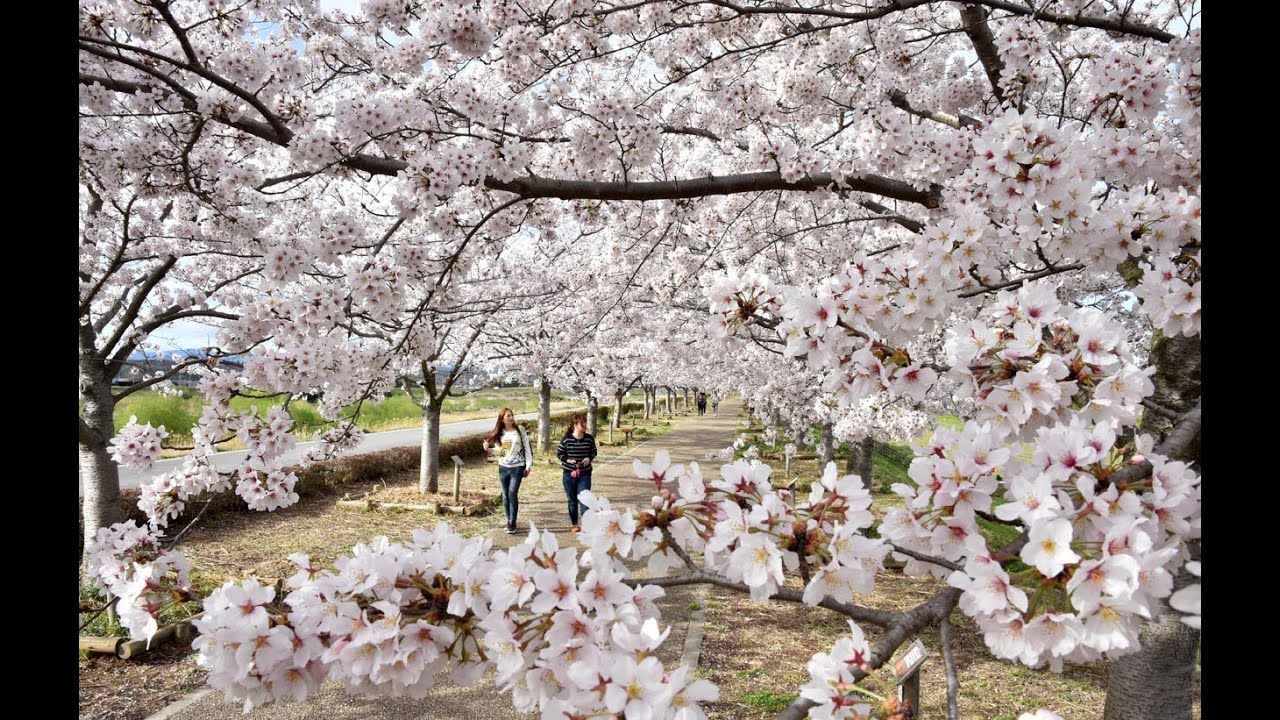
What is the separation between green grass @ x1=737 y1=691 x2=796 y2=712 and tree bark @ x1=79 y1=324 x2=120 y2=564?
190 inches

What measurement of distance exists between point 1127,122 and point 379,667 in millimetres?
3320

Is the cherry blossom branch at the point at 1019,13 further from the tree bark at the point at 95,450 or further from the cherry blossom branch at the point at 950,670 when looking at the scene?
the tree bark at the point at 95,450

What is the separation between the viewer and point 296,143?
3066mm

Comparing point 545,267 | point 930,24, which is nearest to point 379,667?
point 930,24

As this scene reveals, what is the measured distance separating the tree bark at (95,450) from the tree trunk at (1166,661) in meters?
6.48

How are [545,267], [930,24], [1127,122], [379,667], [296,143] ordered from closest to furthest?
1. [379,667]
2. [1127,122]
3. [296,143]
4. [930,24]
5. [545,267]

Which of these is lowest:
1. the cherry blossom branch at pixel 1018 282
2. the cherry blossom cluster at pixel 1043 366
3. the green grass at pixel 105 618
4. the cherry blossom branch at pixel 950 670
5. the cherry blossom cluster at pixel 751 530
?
the green grass at pixel 105 618

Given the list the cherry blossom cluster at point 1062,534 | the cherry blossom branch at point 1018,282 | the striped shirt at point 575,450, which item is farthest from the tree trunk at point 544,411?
the cherry blossom cluster at point 1062,534

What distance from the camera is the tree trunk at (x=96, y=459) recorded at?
4.72m

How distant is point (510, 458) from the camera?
25.5 feet

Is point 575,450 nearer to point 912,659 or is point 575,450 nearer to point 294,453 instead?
point 912,659

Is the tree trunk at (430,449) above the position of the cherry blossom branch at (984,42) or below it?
below

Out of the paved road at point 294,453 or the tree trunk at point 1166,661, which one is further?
the paved road at point 294,453
